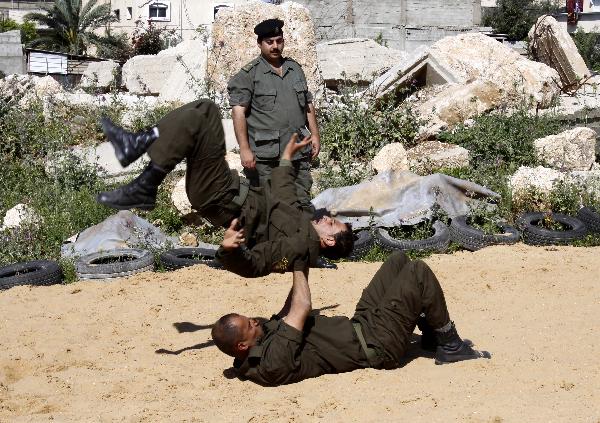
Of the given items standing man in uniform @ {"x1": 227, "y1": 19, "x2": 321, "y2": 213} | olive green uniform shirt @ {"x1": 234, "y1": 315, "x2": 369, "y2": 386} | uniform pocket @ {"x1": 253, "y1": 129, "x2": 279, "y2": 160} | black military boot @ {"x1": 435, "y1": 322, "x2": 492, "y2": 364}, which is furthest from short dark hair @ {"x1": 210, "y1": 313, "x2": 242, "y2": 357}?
uniform pocket @ {"x1": 253, "y1": 129, "x2": 279, "y2": 160}

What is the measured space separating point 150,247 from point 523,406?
535 centimetres

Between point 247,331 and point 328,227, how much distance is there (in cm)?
84

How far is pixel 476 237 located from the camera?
9.25 m

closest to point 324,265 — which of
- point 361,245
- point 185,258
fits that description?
point 361,245

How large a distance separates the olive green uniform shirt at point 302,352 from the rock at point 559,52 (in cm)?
1188

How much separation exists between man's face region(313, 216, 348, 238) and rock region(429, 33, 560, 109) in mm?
8940

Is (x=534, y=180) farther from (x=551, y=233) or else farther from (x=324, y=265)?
(x=324, y=265)

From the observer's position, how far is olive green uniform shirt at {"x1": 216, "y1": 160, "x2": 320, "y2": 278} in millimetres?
5484

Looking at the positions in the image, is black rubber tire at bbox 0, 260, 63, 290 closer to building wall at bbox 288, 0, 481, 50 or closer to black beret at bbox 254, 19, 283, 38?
black beret at bbox 254, 19, 283, 38

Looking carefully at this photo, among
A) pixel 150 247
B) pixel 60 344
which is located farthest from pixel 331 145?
pixel 60 344

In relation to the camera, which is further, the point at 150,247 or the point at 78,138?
the point at 78,138

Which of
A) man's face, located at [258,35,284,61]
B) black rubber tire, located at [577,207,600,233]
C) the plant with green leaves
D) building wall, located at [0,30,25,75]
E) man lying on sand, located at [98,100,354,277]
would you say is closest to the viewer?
man lying on sand, located at [98,100,354,277]

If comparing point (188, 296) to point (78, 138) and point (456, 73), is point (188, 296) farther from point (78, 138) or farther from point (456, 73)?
point (456, 73)

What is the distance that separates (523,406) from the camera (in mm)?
4801
